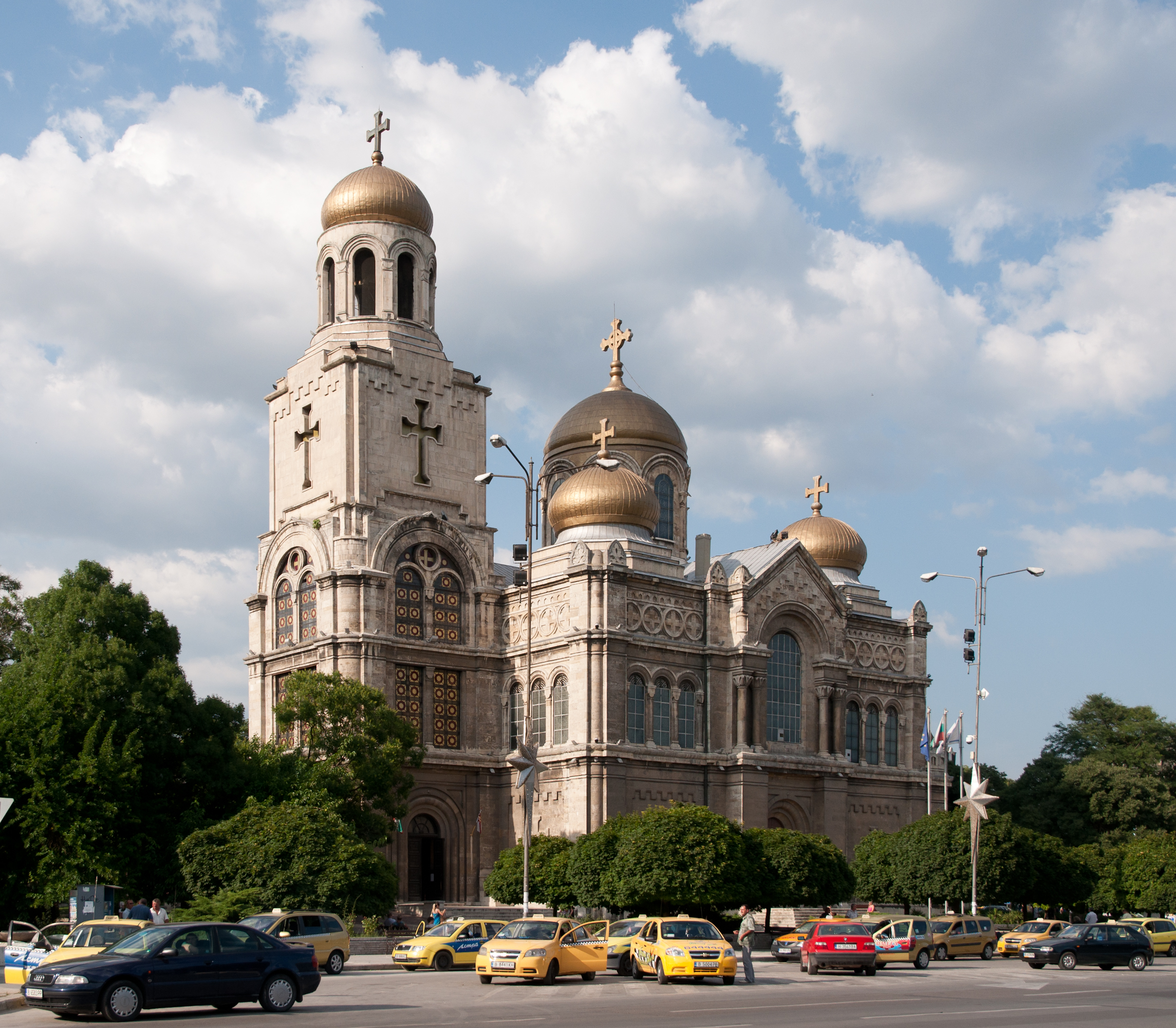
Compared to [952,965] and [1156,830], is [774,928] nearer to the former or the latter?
[952,965]

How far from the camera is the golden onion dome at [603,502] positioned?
203ft

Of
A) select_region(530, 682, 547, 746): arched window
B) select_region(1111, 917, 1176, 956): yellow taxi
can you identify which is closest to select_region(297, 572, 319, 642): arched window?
select_region(530, 682, 547, 746): arched window

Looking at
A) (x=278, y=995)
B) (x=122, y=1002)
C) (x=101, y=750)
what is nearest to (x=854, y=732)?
(x=101, y=750)

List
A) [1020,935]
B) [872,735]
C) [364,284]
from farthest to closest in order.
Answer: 1. [872,735]
2. [364,284]
3. [1020,935]

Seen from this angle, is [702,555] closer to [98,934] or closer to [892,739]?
[892,739]

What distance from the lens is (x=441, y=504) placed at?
59219 mm

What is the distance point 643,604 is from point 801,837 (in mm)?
12344

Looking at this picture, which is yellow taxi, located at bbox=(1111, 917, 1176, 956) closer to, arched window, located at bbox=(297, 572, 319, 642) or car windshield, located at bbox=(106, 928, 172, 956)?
arched window, located at bbox=(297, 572, 319, 642)

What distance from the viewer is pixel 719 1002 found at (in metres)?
25.6

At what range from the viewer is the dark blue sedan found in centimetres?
2170

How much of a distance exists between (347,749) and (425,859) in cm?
1014

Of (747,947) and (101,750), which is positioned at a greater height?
(101,750)

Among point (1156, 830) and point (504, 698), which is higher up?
point (504, 698)

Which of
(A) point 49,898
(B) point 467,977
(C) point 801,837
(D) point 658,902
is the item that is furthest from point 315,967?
(C) point 801,837
